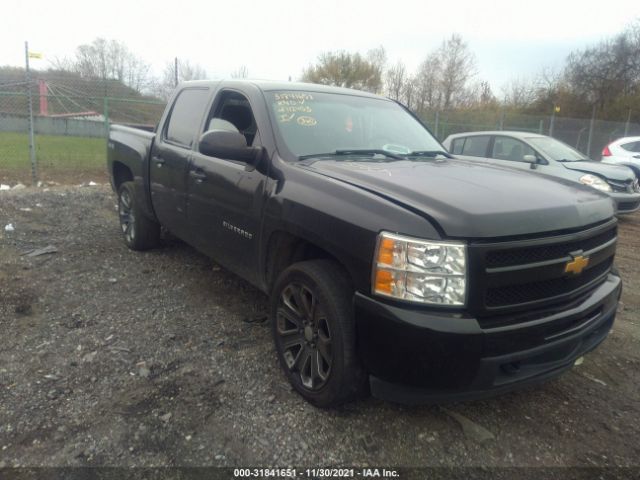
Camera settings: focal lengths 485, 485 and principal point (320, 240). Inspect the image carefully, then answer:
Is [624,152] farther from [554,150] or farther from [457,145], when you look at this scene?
[457,145]

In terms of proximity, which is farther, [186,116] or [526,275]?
[186,116]

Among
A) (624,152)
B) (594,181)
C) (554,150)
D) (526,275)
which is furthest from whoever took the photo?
(624,152)

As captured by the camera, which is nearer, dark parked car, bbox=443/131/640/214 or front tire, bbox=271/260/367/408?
front tire, bbox=271/260/367/408

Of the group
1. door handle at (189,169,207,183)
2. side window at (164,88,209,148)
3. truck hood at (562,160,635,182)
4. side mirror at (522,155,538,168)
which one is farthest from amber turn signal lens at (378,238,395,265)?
truck hood at (562,160,635,182)

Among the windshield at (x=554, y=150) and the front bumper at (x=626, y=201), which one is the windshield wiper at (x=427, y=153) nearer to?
the windshield at (x=554, y=150)

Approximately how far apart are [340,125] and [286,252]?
44.7 inches

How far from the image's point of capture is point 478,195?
2.47m

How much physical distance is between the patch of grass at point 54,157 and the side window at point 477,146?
8.37 meters

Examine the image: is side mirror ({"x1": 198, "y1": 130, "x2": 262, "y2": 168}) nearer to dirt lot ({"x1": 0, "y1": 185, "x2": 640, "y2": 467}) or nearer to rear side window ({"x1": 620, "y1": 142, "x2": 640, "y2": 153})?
dirt lot ({"x1": 0, "y1": 185, "x2": 640, "y2": 467})

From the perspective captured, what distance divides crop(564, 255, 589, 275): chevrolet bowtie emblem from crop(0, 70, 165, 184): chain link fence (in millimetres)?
11293

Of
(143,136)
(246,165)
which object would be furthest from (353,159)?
(143,136)

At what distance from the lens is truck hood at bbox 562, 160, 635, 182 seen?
8.15 meters

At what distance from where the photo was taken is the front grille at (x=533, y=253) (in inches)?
87.9

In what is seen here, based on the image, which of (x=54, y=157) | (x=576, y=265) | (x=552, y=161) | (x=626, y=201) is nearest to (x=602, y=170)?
(x=626, y=201)
